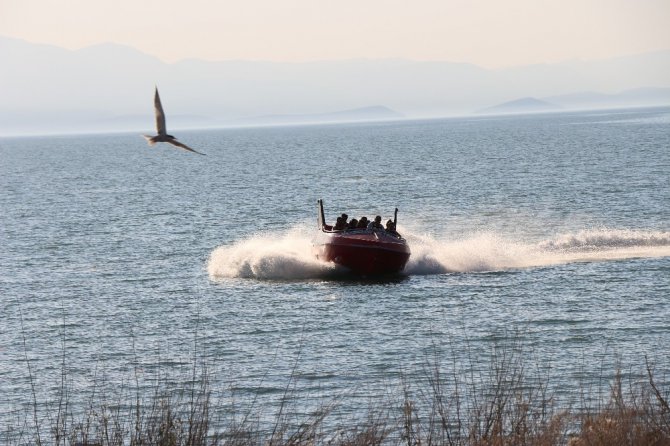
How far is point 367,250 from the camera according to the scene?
3866 cm

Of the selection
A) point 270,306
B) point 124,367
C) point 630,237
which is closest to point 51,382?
point 124,367

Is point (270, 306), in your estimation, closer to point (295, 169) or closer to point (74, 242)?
A: point (74, 242)

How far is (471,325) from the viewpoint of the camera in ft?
102

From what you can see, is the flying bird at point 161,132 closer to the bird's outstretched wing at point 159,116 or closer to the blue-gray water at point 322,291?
the bird's outstretched wing at point 159,116

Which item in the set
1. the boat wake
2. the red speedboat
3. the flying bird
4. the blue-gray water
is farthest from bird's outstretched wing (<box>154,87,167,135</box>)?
the boat wake

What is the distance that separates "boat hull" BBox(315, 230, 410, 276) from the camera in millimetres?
38625

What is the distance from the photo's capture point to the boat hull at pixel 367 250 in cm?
3862

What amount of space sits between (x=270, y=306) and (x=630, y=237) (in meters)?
19.2

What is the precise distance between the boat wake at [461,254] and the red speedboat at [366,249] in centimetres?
86

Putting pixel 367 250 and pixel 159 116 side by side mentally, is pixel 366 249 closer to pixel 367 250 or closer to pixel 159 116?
pixel 367 250

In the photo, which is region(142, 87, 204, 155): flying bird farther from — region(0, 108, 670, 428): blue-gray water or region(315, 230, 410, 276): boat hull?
region(315, 230, 410, 276): boat hull

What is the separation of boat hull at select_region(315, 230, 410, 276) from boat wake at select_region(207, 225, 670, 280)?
0.81m

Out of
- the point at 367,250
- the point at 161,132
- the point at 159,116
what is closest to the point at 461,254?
the point at 367,250

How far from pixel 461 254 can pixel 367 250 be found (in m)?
6.04
